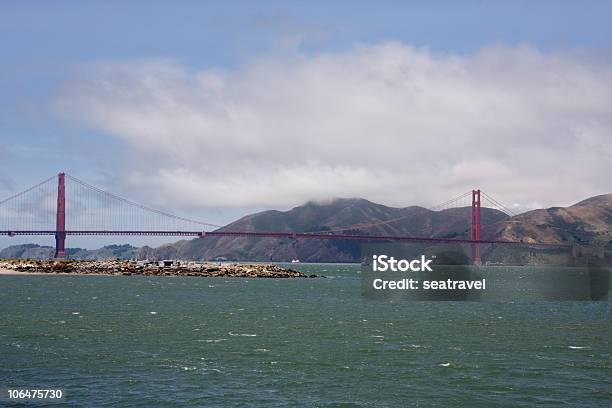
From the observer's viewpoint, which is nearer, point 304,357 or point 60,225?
point 304,357

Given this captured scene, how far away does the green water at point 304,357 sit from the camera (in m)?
26.3

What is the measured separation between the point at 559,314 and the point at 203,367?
4228 centimetres

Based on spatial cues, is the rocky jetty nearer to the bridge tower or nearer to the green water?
the bridge tower

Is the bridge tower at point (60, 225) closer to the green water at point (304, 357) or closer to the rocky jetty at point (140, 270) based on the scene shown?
the rocky jetty at point (140, 270)

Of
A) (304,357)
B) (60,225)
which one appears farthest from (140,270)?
(304,357)

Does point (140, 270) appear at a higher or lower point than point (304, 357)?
higher

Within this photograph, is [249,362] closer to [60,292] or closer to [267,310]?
[267,310]

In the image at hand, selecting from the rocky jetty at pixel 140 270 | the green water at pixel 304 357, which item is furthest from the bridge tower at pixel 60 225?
the green water at pixel 304 357

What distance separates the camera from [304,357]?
1374 inches

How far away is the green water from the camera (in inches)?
1037

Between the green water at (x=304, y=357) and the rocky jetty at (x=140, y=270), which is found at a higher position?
the rocky jetty at (x=140, y=270)

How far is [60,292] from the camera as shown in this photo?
85.1m

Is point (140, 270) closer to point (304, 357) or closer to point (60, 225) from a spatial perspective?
point (60, 225)

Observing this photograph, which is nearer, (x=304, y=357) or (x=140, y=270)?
(x=304, y=357)
